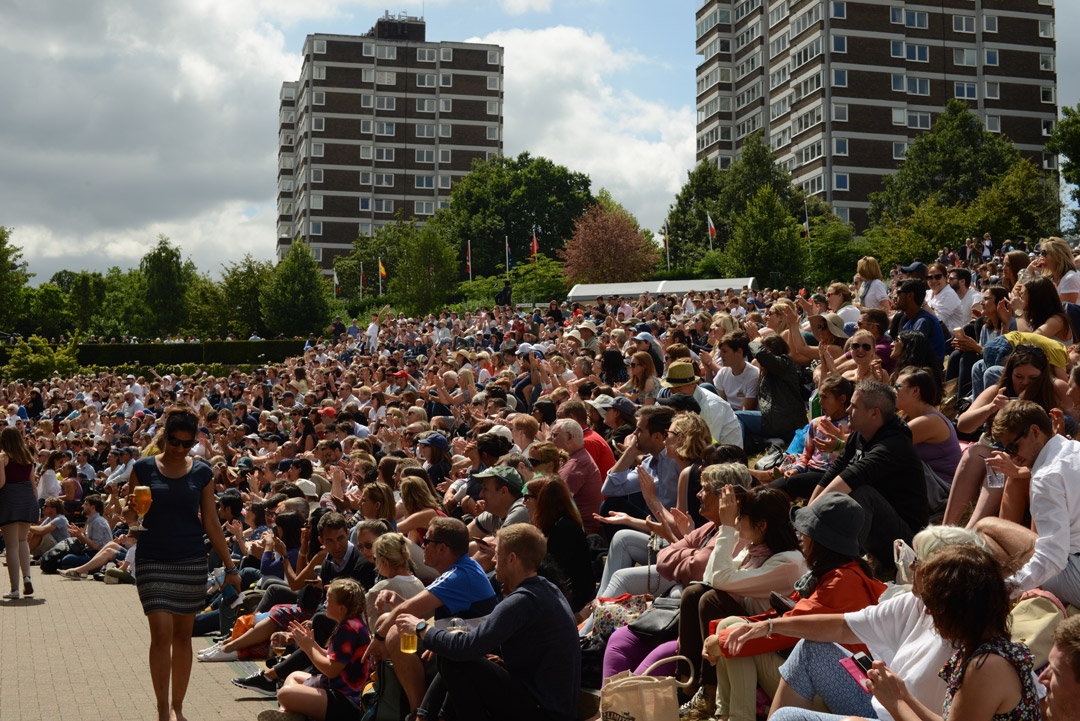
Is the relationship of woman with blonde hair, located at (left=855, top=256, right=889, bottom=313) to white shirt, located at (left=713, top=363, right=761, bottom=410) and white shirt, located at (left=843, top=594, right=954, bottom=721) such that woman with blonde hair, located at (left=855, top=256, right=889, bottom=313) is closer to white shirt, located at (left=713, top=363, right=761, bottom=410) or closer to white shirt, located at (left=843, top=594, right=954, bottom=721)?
white shirt, located at (left=713, top=363, right=761, bottom=410)

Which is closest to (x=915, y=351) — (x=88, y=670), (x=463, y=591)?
(x=463, y=591)

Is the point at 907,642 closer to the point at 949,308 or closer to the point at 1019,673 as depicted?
the point at 1019,673

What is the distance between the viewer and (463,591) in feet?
22.0

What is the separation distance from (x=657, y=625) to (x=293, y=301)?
206 feet

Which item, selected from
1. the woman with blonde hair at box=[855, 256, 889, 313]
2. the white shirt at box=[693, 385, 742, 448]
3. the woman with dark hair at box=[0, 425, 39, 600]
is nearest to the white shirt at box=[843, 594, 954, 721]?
the white shirt at box=[693, 385, 742, 448]

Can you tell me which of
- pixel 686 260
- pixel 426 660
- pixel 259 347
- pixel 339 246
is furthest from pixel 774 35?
pixel 426 660

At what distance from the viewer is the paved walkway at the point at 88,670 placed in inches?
309

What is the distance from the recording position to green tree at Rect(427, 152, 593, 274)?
3381 inches

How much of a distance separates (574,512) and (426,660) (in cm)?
148

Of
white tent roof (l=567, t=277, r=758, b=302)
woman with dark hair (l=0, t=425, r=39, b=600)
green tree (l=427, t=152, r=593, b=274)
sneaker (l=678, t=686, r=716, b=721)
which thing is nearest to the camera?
sneaker (l=678, t=686, r=716, b=721)

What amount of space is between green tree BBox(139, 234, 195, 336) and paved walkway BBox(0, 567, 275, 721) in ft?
262

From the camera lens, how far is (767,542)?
5863 millimetres

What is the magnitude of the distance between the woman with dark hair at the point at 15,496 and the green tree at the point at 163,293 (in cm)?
7899

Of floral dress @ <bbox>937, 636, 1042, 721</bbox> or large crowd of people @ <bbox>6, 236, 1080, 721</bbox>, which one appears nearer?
floral dress @ <bbox>937, 636, 1042, 721</bbox>
